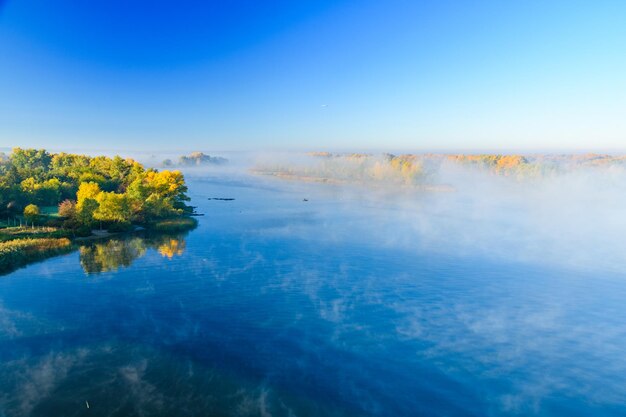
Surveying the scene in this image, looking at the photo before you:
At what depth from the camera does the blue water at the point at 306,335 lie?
74.2 feet

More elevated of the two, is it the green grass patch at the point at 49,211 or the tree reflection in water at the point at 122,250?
the green grass patch at the point at 49,211

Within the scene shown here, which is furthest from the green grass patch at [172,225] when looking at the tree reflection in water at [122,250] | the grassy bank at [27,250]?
the grassy bank at [27,250]

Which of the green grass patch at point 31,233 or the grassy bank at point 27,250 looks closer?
the grassy bank at point 27,250

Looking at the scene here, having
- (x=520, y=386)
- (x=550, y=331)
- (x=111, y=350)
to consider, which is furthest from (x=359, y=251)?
(x=111, y=350)

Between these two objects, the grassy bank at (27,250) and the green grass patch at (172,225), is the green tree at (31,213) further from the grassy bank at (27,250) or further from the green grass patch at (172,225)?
the green grass patch at (172,225)

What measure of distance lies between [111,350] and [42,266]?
1061 inches

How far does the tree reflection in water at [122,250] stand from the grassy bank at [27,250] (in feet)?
9.65

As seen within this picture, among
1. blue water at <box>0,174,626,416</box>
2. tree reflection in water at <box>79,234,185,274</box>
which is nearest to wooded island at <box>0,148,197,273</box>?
tree reflection in water at <box>79,234,185,274</box>

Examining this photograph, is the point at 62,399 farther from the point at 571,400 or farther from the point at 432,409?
the point at 571,400

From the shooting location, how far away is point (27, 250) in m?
46.9

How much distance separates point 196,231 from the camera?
66.8m

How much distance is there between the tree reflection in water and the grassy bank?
9.65 ft

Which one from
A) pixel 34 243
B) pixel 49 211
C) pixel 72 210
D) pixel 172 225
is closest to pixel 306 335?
pixel 34 243

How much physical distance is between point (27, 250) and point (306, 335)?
43.0 m
